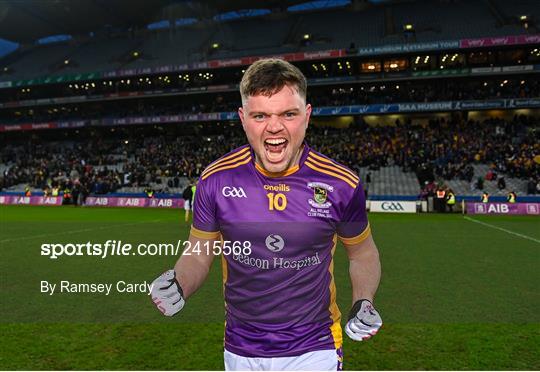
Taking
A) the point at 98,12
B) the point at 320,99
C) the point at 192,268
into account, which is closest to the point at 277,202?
the point at 192,268

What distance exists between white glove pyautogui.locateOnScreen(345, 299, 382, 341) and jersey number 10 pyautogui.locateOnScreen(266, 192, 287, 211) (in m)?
0.71

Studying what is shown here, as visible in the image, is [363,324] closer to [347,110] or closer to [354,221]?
[354,221]

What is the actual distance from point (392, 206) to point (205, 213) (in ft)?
75.8

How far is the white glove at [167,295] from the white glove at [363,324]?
92 centimetres

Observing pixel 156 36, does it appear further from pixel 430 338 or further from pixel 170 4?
pixel 430 338

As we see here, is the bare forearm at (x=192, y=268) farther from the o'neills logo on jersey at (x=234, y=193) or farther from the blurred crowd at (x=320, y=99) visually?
the blurred crowd at (x=320, y=99)

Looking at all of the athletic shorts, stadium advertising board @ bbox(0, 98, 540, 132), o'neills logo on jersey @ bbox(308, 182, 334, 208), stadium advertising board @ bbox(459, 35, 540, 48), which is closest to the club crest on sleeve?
o'neills logo on jersey @ bbox(308, 182, 334, 208)

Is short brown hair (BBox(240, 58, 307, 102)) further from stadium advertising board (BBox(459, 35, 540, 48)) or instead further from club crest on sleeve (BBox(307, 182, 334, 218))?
stadium advertising board (BBox(459, 35, 540, 48))

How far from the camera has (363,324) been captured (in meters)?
2.37

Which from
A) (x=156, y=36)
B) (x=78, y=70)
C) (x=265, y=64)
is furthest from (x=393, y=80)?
(x=265, y=64)

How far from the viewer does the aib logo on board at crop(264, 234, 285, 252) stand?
2.48 m

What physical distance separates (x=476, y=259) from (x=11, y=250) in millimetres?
11351

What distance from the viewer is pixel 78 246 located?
12.5 m

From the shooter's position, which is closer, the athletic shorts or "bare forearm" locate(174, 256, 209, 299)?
the athletic shorts
